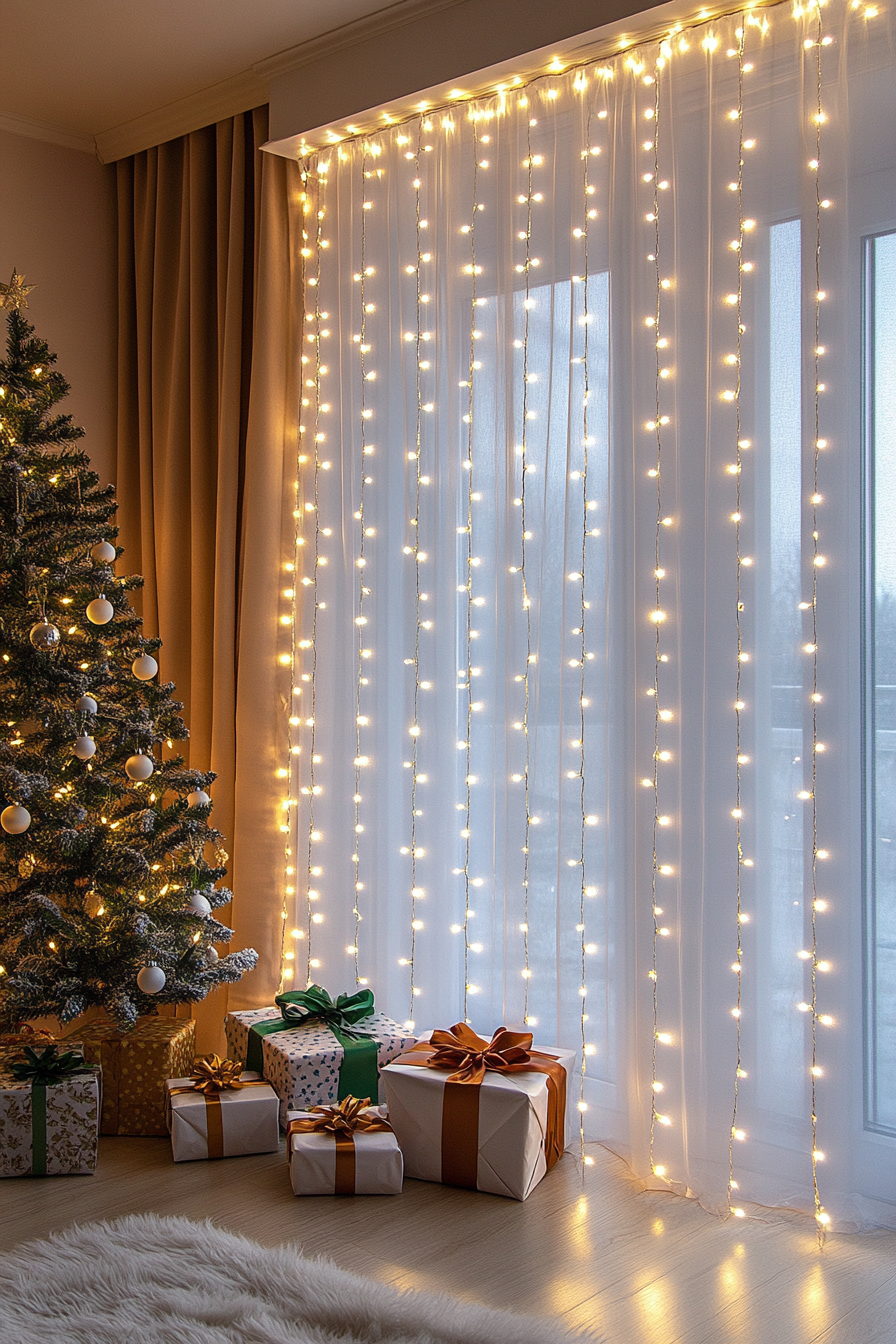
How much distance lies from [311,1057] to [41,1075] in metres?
0.61

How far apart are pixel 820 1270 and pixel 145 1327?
4.09 ft

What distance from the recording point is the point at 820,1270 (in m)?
2.19

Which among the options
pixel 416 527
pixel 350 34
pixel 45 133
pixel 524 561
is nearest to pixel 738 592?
pixel 524 561

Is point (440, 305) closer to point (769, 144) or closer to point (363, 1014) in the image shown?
point (769, 144)

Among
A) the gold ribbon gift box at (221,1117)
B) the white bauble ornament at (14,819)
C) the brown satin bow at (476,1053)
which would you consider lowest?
the gold ribbon gift box at (221,1117)

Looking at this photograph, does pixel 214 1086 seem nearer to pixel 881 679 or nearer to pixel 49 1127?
pixel 49 1127

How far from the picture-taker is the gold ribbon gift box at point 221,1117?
268 centimetres

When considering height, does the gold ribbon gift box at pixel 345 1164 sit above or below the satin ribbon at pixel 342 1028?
below

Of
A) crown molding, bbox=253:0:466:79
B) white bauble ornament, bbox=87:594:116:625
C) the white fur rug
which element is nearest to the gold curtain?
crown molding, bbox=253:0:466:79

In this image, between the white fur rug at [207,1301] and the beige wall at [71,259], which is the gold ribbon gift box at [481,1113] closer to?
the white fur rug at [207,1301]

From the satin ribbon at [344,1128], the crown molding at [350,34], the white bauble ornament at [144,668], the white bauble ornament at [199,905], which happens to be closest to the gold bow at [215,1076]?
the satin ribbon at [344,1128]

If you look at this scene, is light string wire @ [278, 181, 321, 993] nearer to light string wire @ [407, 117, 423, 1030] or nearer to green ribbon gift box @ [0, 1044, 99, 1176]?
light string wire @ [407, 117, 423, 1030]

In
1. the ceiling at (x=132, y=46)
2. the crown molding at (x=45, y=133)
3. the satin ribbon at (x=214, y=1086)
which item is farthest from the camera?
the crown molding at (x=45, y=133)

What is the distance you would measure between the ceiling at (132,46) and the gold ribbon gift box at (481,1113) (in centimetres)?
263
